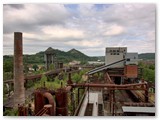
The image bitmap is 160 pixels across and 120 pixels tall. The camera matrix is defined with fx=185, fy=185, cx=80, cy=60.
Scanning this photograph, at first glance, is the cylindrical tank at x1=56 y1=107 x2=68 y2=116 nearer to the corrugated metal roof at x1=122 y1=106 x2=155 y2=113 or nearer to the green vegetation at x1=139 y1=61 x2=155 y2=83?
the corrugated metal roof at x1=122 y1=106 x2=155 y2=113

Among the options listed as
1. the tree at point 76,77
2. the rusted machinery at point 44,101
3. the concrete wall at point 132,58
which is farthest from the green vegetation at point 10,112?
the concrete wall at point 132,58

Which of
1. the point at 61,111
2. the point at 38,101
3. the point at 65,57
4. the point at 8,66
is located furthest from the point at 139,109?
the point at 8,66

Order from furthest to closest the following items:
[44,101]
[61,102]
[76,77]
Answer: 1. [76,77]
2. [61,102]
3. [44,101]

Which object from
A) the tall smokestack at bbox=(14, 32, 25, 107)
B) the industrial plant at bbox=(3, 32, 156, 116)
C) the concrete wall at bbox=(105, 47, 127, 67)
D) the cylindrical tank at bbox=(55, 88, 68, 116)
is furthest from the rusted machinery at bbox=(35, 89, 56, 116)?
the concrete wall at bbox=(105, 47, 127, 67)

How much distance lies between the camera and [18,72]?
3391 millimetres

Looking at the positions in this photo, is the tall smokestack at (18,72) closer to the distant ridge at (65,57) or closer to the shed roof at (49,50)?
the distant ridge at (65,57)

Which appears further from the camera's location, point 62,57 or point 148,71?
point 62,57

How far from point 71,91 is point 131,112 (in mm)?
1235

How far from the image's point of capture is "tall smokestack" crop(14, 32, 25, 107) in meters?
3.34

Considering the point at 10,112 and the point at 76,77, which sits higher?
the point at 76,77

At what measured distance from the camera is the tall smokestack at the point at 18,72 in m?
3.34

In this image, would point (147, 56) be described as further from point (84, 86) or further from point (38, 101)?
point (38, 101)

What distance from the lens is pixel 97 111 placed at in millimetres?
3441

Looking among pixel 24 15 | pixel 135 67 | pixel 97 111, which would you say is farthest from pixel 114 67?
pixel 24 15
